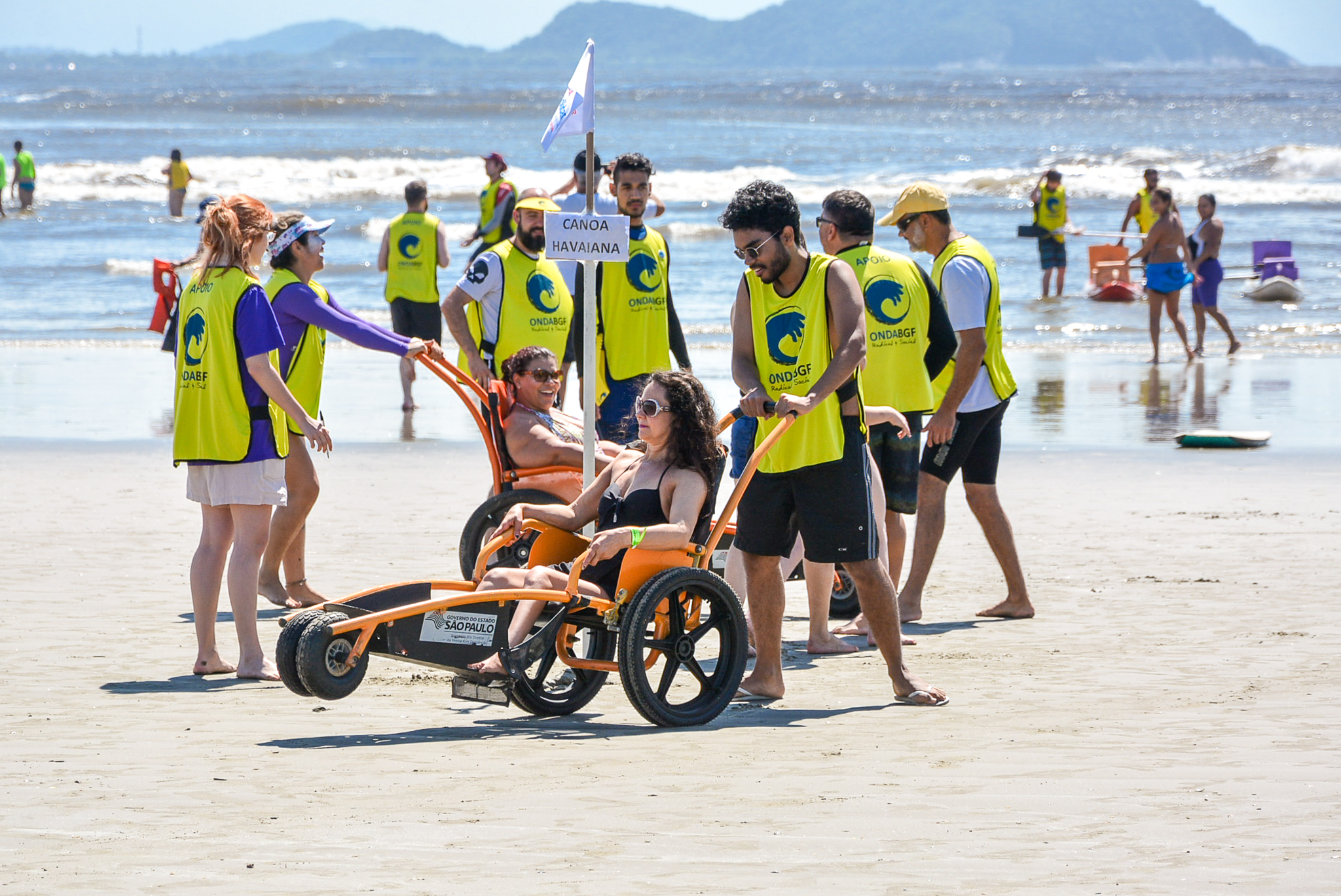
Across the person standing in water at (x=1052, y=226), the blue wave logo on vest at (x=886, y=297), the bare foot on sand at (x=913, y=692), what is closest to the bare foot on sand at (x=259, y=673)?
the bare foot on sand at (x=913, y=692)

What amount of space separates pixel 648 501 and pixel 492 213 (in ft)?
33.2

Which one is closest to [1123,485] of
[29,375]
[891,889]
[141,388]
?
[891,889]

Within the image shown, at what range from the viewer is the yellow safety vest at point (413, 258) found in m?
12.3

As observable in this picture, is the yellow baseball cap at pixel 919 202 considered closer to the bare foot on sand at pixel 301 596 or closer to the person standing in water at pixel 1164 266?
the bare foot on sand at pixel 301 596

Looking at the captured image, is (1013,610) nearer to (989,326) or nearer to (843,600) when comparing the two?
(843,600)

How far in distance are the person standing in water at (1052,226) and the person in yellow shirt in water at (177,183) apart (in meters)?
18.2

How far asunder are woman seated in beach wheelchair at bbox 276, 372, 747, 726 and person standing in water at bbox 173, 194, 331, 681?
0.85m

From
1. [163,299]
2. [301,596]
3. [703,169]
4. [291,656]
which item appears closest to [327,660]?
[291,656]

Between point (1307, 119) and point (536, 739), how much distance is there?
69.7 metres

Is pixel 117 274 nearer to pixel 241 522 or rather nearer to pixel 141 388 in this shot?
pixel 141 388

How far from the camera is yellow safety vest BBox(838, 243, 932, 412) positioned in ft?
20.2

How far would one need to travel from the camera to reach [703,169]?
145ft

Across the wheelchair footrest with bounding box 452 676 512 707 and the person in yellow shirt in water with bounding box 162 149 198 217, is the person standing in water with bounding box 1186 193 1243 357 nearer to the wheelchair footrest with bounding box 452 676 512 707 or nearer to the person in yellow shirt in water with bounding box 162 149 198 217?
the wheelchair footrest with bounding box 452 676 512 707

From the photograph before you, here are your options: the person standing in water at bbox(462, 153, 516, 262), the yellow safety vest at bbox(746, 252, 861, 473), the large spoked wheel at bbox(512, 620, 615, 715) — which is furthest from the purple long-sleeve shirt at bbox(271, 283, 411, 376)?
the person standing in water at bbox(462, 153, 516, 262)
